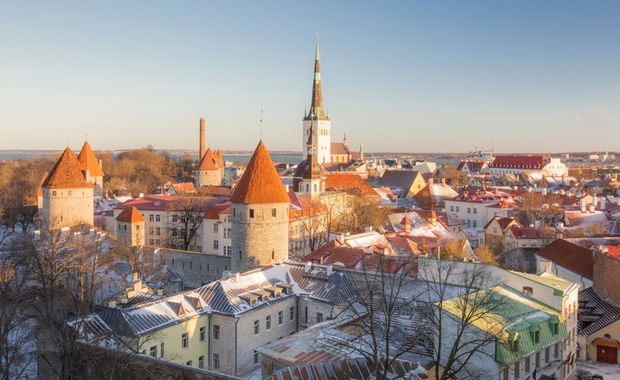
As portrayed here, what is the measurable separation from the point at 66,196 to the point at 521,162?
110m

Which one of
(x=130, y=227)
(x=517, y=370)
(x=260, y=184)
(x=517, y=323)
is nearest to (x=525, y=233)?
(x=260, y=184)

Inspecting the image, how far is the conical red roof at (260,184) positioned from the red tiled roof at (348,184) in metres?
31.0

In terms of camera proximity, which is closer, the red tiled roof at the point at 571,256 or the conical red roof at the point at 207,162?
the red tiled roof at the point at 571,256

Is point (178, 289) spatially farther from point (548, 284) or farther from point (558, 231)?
point (558, 231)

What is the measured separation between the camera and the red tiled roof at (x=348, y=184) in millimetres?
63987

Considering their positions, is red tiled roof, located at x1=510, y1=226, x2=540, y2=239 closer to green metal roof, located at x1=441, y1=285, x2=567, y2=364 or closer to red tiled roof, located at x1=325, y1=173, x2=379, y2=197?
red tiled roof, located at x1=325, y1=173, x2=379, y2=197

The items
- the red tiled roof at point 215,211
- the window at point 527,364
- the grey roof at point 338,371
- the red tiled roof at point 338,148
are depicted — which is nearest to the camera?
the grey roof at point 338,371

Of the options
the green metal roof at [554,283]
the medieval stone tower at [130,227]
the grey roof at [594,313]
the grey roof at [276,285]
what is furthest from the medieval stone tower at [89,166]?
the grey roof at [594,313]

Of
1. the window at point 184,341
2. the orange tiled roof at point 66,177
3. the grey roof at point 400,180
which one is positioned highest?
the orange tiled roof at point 66,177

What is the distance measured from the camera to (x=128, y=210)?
140ft

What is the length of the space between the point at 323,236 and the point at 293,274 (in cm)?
1792

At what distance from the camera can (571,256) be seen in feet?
108

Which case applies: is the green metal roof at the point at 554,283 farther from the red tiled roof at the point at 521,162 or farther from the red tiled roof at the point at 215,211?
the red tiled roof at the point at 521,162

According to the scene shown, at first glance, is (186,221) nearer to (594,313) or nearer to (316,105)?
(594,313)
